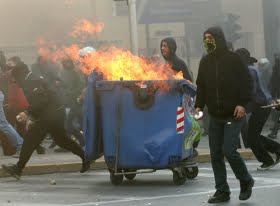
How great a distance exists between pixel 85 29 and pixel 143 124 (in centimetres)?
928

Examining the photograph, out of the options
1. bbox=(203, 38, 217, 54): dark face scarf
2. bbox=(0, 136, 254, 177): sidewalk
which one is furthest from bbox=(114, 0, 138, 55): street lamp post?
bbox=(203, 38, 217, 54): dark face scarf

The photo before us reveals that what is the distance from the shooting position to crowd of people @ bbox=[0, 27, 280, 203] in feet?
25.4

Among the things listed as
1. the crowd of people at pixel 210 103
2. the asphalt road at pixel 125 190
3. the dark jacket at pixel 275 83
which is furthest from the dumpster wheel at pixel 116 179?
the dark jacket at pixel 275 83

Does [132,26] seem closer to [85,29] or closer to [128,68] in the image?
[85,29]

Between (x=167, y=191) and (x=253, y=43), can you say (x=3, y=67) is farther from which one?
(x=253, y=43)

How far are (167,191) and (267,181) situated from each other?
1.36m

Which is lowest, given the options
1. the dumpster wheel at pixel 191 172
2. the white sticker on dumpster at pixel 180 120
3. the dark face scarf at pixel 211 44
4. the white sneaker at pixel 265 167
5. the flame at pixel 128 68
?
Result: the white sneaker at pixel 265 167

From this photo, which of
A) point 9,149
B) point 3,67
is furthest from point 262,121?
point 3,67

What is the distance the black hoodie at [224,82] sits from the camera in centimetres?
773

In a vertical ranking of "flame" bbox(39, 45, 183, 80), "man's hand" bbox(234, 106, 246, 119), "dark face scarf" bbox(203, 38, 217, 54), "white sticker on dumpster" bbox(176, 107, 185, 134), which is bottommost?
"white sticker on dumpster" bbox(176, 107, 185, 134)

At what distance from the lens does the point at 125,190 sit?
9055 mm

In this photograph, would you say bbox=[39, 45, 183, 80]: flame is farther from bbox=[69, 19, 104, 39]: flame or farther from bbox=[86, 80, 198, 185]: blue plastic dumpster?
bbox=[69, 19, 104, 39]: flame

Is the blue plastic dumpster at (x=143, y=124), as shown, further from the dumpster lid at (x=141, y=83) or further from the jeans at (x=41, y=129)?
the jeans at (x=41, y=129)

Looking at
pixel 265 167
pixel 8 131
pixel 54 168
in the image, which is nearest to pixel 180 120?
pixel 265 167
